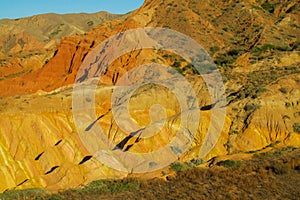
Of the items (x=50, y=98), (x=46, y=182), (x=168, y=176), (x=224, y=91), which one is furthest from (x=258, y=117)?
(x=50, y=98)

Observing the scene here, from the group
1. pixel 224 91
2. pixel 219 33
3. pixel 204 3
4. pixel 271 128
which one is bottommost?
pixel 271 128

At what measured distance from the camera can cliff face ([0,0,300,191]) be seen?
25.7 meters

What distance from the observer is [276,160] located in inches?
747

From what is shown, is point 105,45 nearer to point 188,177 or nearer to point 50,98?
point 50,98

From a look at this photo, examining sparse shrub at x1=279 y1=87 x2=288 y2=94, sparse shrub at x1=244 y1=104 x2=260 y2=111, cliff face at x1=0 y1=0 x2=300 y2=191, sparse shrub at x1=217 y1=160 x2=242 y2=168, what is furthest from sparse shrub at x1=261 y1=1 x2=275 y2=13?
sparse shrub at x1=217 y1=160 x2=242 y2=168

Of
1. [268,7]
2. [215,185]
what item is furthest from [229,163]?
[268,7]

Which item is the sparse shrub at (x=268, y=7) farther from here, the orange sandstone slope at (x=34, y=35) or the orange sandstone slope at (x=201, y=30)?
the orange sandstone slope at (x=34, y=35)

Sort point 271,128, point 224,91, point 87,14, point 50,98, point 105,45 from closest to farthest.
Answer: point 271,128 → point 224,91 → point 50,98 → point 105,45 → point 87,14

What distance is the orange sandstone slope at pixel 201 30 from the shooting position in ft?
182

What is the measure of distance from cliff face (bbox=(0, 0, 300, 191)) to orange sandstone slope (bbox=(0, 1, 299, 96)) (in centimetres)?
17

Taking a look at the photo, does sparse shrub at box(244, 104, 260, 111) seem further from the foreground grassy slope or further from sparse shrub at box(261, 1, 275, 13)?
sparse shrub at box(261, 1, 275, 13)

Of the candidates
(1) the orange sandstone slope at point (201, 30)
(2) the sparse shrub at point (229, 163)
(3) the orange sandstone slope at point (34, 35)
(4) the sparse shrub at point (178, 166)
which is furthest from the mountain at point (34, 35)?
(2) the sparse shrub at point (229, 163)

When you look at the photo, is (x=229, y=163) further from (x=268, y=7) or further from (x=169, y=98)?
(x=268, y=7)

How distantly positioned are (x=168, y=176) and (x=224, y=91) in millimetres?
16687
